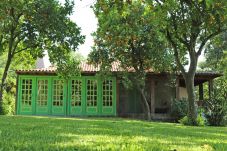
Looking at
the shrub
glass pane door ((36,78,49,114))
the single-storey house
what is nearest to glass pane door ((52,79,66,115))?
the single-storey house

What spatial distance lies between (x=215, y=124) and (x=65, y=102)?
10.2 m

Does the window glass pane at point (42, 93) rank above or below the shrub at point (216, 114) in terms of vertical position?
above

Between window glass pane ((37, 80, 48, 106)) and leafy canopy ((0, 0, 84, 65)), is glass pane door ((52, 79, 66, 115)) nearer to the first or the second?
window glass pane ((37, 80, 48, 106))

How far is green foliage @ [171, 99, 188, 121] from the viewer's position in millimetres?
20163

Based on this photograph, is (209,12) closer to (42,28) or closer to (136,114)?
(42,28)

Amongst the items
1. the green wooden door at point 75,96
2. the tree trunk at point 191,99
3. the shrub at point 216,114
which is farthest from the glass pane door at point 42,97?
the tree trunk at point 191,99

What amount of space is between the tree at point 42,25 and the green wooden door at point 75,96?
15.6 ft

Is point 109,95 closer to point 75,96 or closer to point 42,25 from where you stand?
point 75,96

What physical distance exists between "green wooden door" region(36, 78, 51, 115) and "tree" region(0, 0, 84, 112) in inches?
177

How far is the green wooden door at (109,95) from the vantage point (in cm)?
2231

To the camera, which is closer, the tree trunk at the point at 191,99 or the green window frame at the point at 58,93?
the tree trunk at the point at 191,99

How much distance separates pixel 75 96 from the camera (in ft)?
73.6

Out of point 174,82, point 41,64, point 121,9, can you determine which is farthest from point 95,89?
point 41,64

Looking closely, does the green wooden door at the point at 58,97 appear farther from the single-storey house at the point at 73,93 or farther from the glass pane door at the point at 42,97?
the glass pane door at the point at 42,97
